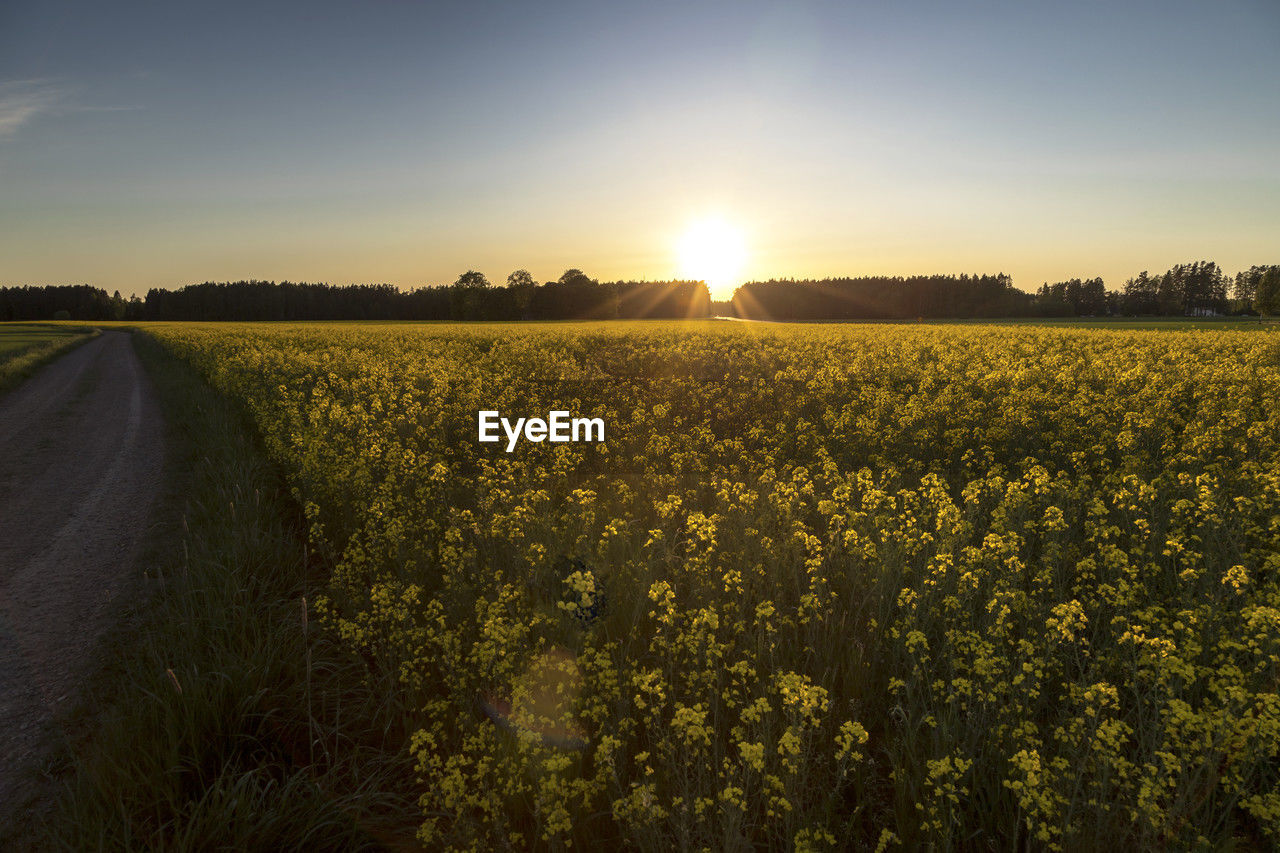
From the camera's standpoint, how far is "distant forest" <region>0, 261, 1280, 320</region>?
104m

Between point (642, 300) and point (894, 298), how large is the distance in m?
49.3

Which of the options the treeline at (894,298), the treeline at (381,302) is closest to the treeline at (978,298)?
the treeline at (894,298)

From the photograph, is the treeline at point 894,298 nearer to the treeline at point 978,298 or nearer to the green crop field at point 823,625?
the treeline at point 978,298

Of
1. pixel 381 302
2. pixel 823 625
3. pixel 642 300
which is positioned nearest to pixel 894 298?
pixel 642 300

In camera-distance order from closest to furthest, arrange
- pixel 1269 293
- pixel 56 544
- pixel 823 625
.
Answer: pixel 823 625 → pixel 56 544 → pixel 1269 293

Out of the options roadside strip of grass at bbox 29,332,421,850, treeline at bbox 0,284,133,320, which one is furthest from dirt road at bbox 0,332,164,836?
treeline at bbox 0,284,133,320

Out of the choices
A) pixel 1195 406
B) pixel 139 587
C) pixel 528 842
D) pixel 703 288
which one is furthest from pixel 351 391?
pixel 703 288

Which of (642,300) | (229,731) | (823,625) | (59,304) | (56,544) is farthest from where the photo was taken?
(59,304)

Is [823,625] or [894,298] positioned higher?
[894,298]

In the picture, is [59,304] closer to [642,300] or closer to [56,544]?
[642,300]

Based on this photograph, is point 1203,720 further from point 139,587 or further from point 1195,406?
point 1195,406

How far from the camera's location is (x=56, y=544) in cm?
709

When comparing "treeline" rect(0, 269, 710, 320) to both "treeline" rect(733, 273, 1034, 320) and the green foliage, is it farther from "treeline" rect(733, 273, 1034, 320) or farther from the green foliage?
the green foliage

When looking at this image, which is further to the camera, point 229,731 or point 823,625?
point 823,625
